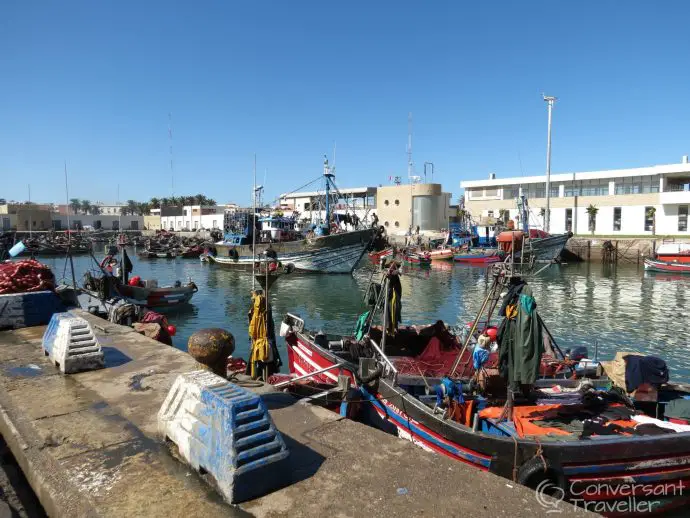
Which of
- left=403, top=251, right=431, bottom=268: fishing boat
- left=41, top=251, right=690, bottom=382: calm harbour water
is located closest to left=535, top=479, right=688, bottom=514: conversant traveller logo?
left=41, top=251, right=690, bottom=382: calm harbour water

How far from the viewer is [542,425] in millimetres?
6320

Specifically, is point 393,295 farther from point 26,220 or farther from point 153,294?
point 26,220

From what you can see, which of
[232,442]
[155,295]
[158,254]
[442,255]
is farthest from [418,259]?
[232,442]

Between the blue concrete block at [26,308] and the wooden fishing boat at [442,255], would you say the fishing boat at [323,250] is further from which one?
the blue concrete block at [26,308]

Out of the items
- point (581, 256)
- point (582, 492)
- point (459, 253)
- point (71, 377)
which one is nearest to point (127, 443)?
point (71, 377)

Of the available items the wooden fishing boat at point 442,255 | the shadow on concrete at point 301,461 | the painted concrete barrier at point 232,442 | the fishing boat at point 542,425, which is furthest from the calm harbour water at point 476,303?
the painted concrete barrier at point 232,442

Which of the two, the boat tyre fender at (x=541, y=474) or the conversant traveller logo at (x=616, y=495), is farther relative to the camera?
the conversant traveller logo at (x=616, y=495)

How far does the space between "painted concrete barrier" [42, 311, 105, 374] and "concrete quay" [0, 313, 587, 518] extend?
1.72 feet

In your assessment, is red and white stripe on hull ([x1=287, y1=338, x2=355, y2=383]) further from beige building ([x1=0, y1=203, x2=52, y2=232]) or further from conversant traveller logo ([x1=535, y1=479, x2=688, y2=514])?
beige building ([x1=0, y1=203, x2=52, y2=232])

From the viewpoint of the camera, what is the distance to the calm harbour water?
17125 mm

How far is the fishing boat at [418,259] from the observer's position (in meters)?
44.2

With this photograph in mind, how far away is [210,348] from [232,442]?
7.07 ft

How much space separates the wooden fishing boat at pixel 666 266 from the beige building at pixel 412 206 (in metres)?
32.8

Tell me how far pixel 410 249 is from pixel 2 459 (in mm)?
46844
